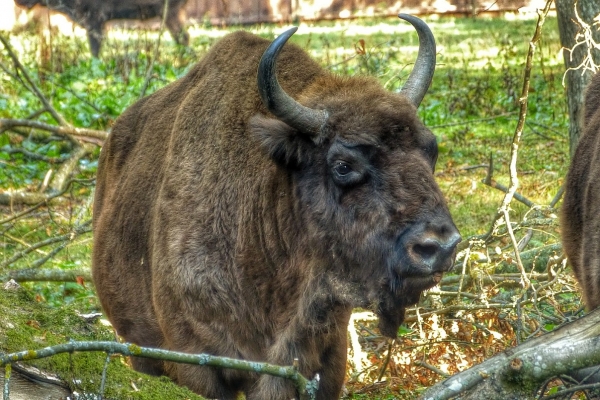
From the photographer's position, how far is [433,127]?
947 cm

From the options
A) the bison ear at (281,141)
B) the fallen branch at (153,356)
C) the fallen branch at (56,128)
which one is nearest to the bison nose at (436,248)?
the bison ear at (281,141)

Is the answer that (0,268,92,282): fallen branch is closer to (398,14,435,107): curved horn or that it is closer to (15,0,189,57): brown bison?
(398,14,435,107): curved horn

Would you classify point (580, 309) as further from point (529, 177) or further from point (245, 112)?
point (529, 177)

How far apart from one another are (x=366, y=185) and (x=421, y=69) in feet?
3.68

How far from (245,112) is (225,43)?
2.68 ft

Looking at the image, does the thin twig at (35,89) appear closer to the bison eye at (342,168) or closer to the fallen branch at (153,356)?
the bison eye at (342,168)

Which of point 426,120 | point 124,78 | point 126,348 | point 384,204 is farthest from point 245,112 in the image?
point 124,78

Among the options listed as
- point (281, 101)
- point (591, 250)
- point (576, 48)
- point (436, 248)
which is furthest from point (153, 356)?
point (576, 48)

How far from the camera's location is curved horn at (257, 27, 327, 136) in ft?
15.5

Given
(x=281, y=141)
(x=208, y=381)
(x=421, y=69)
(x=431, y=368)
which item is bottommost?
(x=431, y=368)

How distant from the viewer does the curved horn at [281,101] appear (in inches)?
186

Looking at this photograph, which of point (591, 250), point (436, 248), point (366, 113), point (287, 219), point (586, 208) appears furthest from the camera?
point (586, 208)

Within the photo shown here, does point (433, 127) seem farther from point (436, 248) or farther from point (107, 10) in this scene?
point (107, 10)

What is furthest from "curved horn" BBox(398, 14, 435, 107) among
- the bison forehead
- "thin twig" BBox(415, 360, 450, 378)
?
"thin twig" BBox(415, 360, 450, 378)
